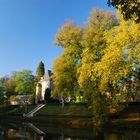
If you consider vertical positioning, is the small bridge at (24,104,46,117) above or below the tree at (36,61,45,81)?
below

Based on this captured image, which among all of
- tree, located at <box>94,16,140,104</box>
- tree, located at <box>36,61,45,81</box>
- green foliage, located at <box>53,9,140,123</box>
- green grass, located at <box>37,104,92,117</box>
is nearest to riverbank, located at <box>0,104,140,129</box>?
green grass, located at <box>37,104,92,117</box>

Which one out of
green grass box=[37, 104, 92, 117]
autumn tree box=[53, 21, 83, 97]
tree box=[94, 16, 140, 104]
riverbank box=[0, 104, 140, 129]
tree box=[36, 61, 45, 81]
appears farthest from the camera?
tree box=[36, 61, 45, 81]

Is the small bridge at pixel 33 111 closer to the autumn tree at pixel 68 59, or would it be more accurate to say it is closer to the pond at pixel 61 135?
the autumn tree at pixel 68 59

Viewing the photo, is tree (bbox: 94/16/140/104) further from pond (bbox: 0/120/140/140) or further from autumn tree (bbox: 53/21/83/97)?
autumn tree (bbox: 53/21/83/97)

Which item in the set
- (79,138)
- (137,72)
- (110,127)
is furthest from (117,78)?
(79,138)

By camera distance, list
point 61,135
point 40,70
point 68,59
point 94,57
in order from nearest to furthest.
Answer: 1. point 61,135
2. point 94,57
3. point 68,59
4. point 40,70

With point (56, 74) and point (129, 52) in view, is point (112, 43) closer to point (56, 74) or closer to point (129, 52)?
point (129, 52)

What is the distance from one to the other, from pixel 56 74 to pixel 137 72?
63.0 ft

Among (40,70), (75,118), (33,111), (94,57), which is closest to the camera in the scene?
(94,57)

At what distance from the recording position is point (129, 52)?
37469 mm

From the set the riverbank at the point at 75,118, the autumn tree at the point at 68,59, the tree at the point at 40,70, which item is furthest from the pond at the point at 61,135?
the tree at the point at 40,70

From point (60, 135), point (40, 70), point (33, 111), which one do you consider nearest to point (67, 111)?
point (33, 111)

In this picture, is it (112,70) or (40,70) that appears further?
(40,70)

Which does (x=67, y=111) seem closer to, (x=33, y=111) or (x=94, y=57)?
(x=33, y=111)
